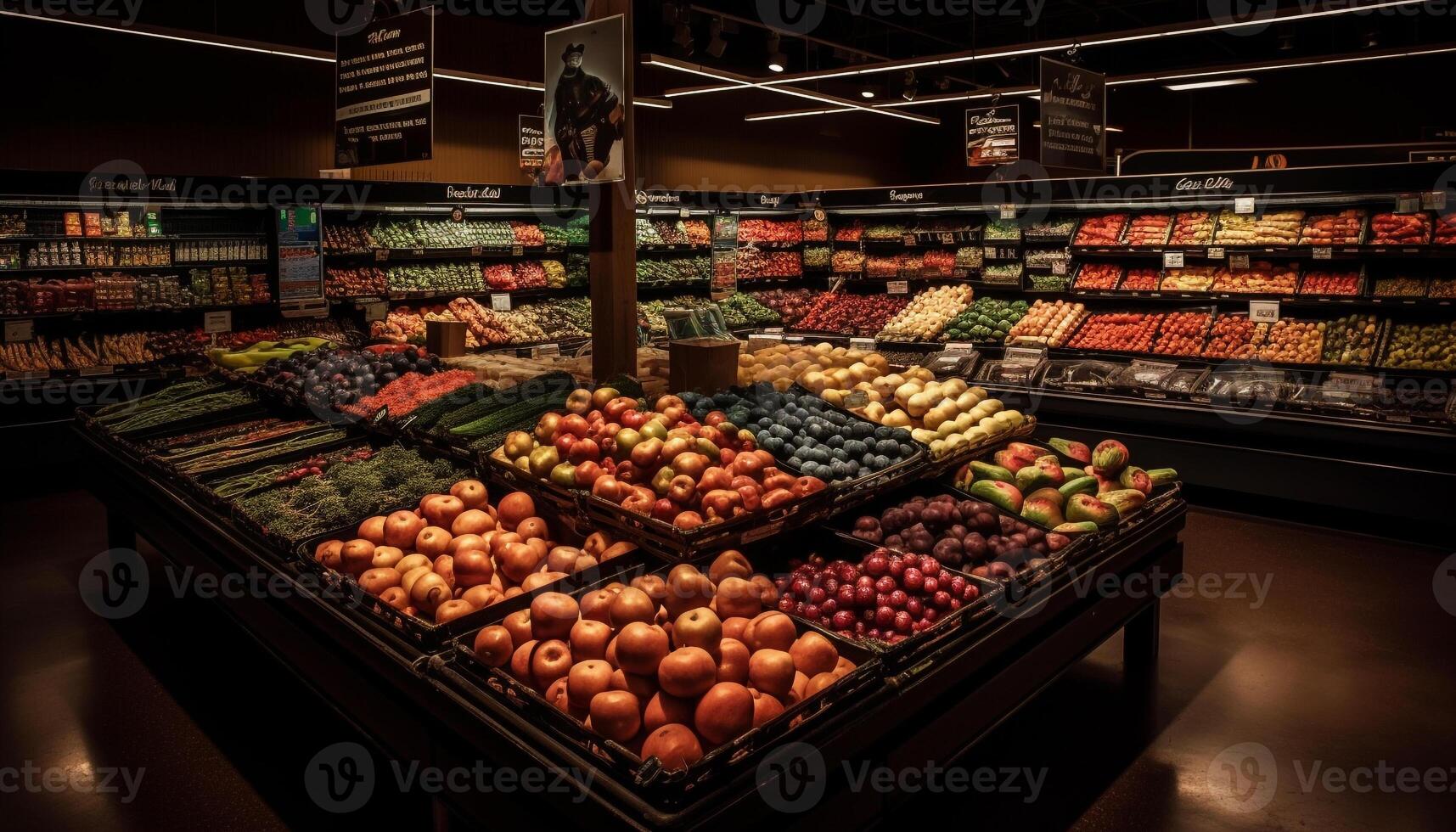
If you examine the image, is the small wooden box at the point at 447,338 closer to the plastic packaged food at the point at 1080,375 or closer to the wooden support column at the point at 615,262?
the wooden support column at the point at 615,262

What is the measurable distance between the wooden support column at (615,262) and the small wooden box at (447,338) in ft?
6.85

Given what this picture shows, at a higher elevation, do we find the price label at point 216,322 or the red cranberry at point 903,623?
the price label at point 216,322

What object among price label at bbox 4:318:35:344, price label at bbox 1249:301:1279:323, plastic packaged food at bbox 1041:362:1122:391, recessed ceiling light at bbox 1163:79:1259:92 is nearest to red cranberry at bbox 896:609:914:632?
plastic packaged food at bbox 1041:362:1122:391

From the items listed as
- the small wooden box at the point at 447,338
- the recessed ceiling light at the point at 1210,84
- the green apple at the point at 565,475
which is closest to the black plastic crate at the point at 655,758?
the green apple at the point at 565,475

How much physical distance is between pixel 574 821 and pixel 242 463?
2.85 meters

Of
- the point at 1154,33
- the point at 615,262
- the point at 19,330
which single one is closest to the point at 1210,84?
the point at 1154,33

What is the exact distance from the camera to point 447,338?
5988mm

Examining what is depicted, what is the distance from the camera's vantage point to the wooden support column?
3.78 m

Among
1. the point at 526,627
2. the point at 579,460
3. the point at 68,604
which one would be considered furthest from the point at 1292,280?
the point at 68,604

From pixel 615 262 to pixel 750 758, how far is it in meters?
2.48

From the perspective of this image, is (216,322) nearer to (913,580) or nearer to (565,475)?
(565,475)

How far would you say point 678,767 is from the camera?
6.33 feet

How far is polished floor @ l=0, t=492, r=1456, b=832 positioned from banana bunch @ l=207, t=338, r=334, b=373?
1.57 metres

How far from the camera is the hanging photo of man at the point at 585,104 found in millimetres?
3654
